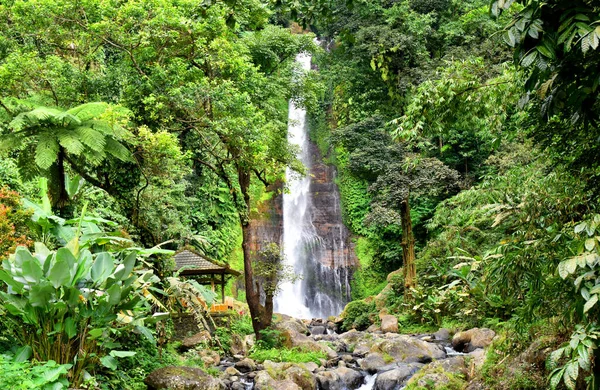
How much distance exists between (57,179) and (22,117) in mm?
1229

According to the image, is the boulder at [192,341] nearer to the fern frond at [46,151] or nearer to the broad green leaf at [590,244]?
the fern frond at [46,151]

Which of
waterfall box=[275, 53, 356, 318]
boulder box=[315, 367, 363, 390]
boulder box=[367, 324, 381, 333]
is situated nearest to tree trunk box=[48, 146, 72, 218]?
boulder box=[315, 367, 363, 390]

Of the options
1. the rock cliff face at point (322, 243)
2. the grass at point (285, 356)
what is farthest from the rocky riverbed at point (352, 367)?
the rock cliff face at point (322, 243)

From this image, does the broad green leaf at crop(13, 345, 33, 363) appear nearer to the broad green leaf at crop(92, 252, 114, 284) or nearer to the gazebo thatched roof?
the broad green leaf at crop(92, 252, 114, 284)

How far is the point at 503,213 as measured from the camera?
4.66m

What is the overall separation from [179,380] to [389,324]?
9193 millimetres

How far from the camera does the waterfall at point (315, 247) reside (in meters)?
19.9

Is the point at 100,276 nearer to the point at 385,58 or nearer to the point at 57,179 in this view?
the point at 57,179

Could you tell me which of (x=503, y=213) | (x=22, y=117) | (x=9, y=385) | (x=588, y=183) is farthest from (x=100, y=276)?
(x=588, y=183)

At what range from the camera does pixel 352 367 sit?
10.6 m

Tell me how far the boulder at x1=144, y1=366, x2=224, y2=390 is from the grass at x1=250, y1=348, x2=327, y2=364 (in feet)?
11.2

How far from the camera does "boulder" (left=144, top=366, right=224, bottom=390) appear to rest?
6637mm

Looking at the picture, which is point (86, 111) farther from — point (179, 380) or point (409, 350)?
point (409, 350)

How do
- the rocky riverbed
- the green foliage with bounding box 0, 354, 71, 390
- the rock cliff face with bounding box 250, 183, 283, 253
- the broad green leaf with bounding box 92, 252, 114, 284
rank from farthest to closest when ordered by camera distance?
the rock cliff face with bounding box 250, 183, 283, 253 → the rocky riverbed → the broad green leaf with bounding box 92, 252, 114, 284 → the green foliage with bounding box 0, 354, 71, 390
